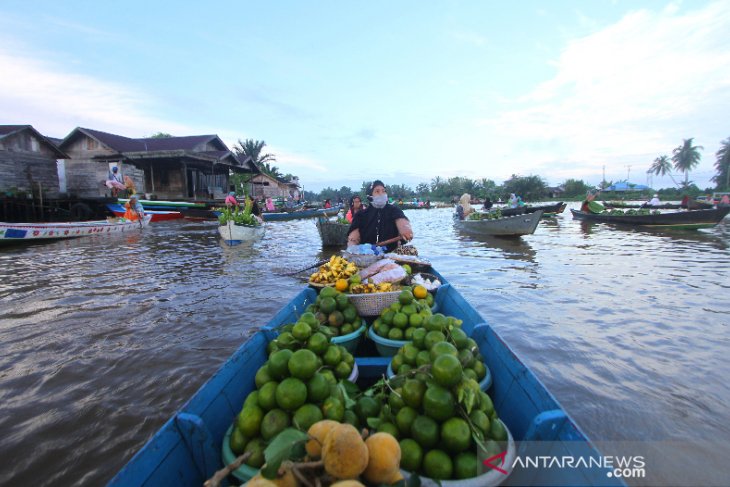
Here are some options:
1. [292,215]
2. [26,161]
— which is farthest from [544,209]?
[26,161]

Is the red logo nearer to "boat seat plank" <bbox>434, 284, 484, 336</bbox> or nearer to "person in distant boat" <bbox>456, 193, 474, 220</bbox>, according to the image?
"boat seat plank" <bbox>434, 284, 484, 336</bbox>

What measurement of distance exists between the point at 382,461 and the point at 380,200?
16.0ft

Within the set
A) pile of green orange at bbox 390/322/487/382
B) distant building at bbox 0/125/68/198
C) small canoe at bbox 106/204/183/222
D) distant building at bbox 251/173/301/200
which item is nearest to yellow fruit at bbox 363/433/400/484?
pile of green orange at bbox 390/322/487/382

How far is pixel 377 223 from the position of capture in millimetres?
6094

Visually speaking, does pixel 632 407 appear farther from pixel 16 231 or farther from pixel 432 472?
pixel 16 231

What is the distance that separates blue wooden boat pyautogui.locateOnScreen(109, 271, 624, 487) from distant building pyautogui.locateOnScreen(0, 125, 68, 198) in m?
22.4

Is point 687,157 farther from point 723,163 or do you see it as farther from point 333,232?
point 333,232

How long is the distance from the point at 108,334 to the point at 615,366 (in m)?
6.53

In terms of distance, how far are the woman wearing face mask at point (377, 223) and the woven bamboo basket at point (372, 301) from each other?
7.82 feet

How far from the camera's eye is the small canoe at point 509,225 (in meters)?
15.4


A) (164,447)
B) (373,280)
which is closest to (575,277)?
(373,280)

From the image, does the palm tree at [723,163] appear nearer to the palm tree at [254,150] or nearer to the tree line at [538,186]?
the tree line at [538,186]

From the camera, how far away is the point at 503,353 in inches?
96.7

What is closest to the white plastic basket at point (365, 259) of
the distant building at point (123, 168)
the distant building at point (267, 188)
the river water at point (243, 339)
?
the river water at point (243, 339)
